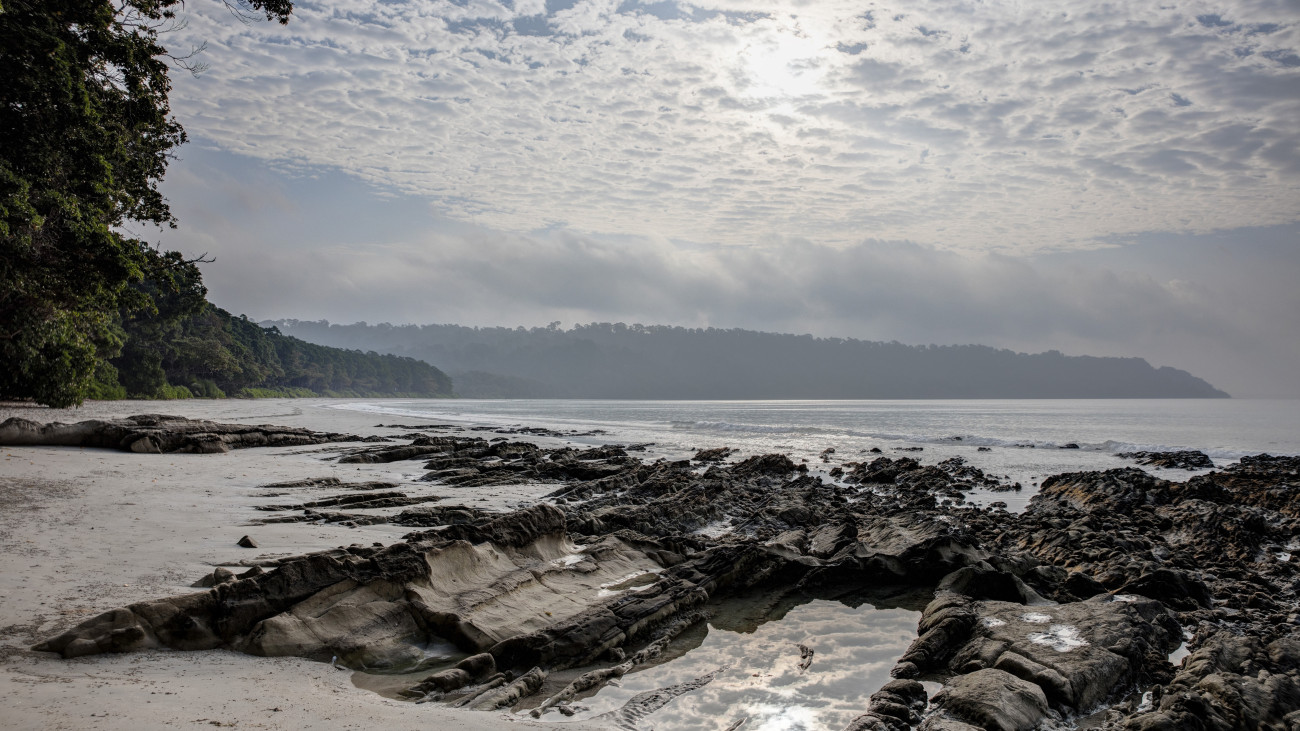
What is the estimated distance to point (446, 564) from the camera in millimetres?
7402

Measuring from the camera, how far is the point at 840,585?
953 centimetres

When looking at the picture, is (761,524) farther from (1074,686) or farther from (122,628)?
(122,628)

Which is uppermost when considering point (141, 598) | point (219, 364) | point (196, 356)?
point (196, 356)

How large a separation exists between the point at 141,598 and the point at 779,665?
253 inches

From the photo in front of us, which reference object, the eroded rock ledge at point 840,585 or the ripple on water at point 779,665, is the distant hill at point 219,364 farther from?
the ripple on water at point 779,665

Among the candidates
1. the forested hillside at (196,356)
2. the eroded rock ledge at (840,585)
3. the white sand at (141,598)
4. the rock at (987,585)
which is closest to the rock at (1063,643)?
the eroded rock ledge at (840,585)

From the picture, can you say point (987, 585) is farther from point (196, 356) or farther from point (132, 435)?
point (196, 356)

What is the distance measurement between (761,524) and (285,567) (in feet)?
32.4

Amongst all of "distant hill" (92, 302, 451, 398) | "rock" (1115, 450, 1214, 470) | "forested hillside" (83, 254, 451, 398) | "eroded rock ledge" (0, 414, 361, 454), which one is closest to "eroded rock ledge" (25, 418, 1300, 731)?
"eroded rock ledge" (0, 414, 361, 454)

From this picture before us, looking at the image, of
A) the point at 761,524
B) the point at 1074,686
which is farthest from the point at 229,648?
the point at 761,524

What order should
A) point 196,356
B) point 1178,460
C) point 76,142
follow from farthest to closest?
point 196,356 → point 1178,460 → point 76,142

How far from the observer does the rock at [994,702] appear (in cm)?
511

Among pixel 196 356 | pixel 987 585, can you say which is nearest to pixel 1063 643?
pixel 987 585

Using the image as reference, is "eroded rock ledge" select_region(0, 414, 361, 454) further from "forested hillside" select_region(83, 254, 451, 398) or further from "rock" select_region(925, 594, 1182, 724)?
"rock" select_region(925, 594, 1182, 724)
